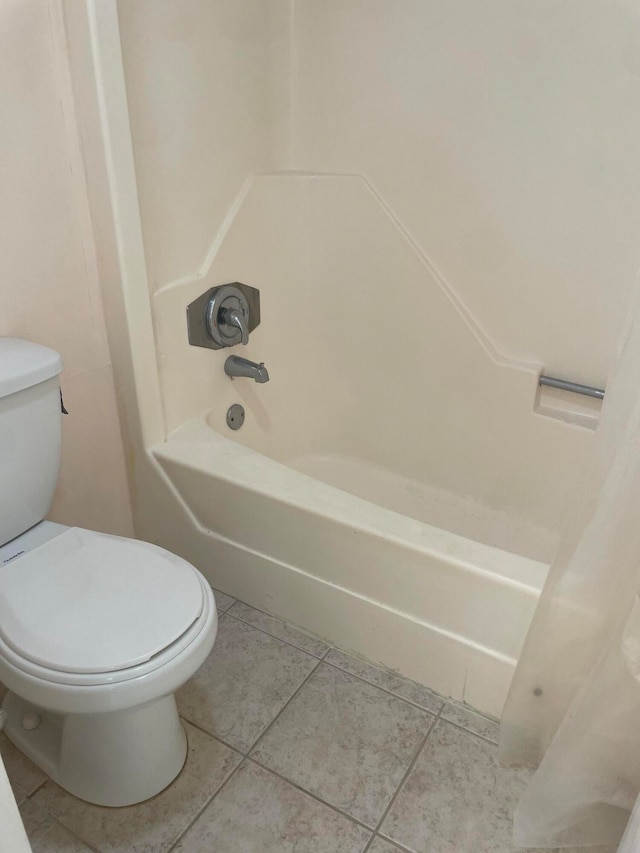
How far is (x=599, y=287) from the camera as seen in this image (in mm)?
1620

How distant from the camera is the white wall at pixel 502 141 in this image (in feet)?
4.83

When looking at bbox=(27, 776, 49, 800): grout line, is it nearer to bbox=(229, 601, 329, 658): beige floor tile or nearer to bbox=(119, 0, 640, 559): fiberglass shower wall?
bbox=(229, 601, 329, 658): beige floor tile

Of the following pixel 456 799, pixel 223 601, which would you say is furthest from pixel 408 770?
pixel 223 601

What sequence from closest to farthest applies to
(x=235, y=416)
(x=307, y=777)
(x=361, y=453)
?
(x=307, y=777)
(x=235, y=416)
(x=361, y=453)

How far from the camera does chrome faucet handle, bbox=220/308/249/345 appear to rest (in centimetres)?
169

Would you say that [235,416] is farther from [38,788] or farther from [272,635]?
[38,788]

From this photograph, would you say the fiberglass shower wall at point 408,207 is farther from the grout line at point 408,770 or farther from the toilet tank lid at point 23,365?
the grout line at point 408,770

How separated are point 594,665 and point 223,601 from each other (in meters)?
0.99

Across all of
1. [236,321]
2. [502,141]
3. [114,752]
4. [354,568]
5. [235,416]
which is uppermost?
[502,141]

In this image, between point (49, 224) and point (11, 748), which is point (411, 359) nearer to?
point (49, 224)

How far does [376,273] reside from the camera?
6.14ft

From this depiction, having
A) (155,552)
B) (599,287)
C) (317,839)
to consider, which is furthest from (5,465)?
(599,287)

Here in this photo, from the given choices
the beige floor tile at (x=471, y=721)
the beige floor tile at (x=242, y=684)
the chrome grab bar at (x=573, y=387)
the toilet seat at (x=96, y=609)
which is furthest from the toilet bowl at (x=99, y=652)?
the chrome grab bar at (x=573, y=387)

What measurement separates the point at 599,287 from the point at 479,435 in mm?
519
